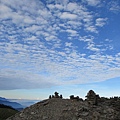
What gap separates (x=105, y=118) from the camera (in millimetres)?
24891

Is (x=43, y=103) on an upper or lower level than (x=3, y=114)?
lower

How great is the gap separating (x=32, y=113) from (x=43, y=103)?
95.9 inches

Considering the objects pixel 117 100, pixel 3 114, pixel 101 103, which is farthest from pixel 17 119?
pixel 3 114

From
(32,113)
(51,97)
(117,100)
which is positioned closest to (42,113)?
(32,113)

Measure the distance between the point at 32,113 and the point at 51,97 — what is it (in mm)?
5001

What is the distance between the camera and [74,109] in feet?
86.3

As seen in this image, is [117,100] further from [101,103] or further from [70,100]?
[70,100]

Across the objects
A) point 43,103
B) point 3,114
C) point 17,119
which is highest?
point 3,114

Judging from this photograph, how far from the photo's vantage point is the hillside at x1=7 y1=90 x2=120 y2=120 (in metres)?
25.2

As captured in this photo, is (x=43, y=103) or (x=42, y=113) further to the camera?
(x=43, y=103)

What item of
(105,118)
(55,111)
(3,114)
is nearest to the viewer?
(105,118)

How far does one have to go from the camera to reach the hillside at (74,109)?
82.8 feet

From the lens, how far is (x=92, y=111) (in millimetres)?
25859

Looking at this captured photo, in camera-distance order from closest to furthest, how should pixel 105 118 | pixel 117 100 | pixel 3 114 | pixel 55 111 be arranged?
pixel 105 118 → pixel 55 111 → pixel 117 100 → pixel 3 114
